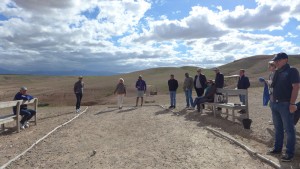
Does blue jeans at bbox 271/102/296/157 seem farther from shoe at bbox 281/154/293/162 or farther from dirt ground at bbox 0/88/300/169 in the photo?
dirt ground at bbox 0/88/300/169

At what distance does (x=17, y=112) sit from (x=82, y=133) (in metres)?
2.72

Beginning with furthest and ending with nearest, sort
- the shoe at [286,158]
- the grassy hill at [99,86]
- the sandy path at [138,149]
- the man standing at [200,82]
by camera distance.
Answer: the grassy hill at [99,86] → the man standing at [200,82] → the sandy path at [138,149] → the shoe at [286,158]

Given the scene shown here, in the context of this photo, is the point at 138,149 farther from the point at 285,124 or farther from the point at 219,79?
the point at 219,79

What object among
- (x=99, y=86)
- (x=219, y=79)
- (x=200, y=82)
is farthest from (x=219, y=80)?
(x=99, y=86)

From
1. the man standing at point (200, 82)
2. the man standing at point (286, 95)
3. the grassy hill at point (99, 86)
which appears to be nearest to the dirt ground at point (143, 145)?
the man standing at point (286, 95)

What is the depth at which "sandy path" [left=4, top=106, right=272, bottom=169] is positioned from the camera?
7.49 m

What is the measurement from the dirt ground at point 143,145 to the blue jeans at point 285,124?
0.33 metres

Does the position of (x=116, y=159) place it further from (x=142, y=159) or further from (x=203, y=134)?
(x=203, y=134)

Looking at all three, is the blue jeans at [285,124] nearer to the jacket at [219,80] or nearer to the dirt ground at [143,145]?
the dirt ground at [143,145]

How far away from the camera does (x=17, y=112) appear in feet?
41.3

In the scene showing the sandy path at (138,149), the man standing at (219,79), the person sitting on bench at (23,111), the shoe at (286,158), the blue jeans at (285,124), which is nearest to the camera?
the shoe at (286,158)

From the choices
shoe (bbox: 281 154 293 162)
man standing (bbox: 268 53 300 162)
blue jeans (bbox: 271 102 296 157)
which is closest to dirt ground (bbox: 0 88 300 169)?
shoe (bbox: 281 154 293 162)

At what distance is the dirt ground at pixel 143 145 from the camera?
755 centimetres

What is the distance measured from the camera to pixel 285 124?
741cm
